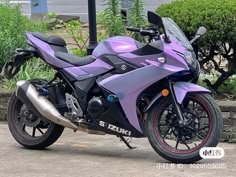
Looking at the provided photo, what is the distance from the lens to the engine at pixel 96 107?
6477 millimetres

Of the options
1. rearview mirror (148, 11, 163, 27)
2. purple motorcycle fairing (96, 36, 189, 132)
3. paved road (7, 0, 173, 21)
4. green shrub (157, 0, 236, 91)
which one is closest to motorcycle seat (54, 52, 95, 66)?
purple motorcycle fairing (96, 36, 189, 132)

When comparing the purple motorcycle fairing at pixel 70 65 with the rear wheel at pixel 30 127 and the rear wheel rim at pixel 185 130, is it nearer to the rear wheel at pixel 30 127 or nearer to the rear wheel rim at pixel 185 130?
the rear wheel at pixel 30 127

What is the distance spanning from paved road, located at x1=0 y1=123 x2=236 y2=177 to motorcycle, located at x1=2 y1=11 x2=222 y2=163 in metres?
0.15

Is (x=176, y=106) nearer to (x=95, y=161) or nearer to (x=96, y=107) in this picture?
(x=96, y=107)

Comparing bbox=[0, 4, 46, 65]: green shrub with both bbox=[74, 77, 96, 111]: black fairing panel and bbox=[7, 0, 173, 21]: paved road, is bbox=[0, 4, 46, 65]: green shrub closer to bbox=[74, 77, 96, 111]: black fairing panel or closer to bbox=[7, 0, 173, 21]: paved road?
bbox=[74, 77, 96, 111]: black fairing panel

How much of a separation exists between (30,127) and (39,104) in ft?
1.41

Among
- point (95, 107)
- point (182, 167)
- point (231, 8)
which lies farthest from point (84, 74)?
point (231, 8)

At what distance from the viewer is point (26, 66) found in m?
8.72

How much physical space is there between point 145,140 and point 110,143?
0.41 m

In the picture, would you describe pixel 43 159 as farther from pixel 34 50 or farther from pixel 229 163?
pixel 229 163

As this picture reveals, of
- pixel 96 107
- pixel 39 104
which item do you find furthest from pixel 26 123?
pixel 96 107

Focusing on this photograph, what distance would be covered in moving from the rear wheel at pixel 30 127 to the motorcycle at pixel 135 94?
0.01m

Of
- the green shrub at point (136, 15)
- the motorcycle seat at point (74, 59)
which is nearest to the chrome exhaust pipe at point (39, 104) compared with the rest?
the motorcycle seat at point (74, 59)

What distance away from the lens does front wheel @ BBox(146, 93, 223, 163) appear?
6.13 m
